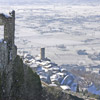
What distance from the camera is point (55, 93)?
499 inches

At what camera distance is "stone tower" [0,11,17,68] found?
29.7 feet

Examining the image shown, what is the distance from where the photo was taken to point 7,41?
30.4 feet

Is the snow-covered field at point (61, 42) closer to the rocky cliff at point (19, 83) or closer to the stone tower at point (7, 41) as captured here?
the rocky cliff at point (19, 83)

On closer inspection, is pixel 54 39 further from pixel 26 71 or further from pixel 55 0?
pixel 55 0

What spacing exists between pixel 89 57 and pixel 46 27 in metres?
22.9

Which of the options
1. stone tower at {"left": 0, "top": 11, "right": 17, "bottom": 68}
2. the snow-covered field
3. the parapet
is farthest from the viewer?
the snow-covered field

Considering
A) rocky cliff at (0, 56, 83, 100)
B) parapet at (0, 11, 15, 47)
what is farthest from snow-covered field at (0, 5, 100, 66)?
parapet at (0, 11, 15, 47)

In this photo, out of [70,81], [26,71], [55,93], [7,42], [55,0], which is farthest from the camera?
[55,0]

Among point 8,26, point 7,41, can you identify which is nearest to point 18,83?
point 7,41

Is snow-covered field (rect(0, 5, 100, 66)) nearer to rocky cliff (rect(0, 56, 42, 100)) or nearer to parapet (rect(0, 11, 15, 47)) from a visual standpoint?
rocky cliff (rect(0, 56, 42, 100))

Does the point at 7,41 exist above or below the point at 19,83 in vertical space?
above

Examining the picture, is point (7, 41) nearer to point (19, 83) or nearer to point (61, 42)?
point (19, 83)

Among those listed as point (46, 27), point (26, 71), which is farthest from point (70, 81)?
point (46, 27)

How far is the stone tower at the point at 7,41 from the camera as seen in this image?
9039mm
